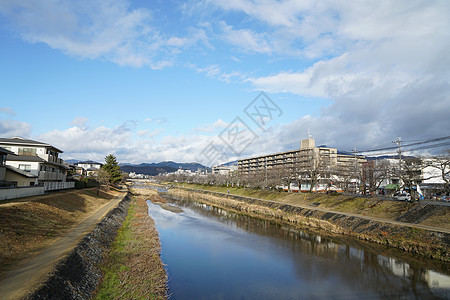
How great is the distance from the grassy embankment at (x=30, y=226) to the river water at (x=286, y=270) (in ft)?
21.9

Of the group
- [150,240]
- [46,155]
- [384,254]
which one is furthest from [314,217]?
[46,155]

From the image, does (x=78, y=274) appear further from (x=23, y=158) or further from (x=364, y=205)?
(x=364, y=205)

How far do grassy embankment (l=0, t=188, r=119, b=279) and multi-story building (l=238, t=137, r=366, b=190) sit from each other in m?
35.9

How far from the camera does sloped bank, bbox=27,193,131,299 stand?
8023 millimetres

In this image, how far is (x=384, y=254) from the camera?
18.4 m

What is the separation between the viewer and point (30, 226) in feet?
46.1

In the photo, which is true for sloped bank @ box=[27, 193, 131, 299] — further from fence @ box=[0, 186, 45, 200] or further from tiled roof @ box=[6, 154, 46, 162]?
tiled roof @ box=[6, 154, 46, 162]

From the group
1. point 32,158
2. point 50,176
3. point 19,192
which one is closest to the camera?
point 19,192

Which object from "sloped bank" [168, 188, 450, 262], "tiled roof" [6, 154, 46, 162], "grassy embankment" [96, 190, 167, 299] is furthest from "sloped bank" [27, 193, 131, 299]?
"sloped bank" [168, 188, 450, 262]

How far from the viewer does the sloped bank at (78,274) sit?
26.3 feet

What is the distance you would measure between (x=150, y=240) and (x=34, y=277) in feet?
34.1

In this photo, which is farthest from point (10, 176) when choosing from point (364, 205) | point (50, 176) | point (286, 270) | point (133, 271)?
point (364, 205)

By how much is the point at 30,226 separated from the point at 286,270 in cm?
1519

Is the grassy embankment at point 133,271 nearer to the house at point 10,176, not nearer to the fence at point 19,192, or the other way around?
the fence at point 19,192
